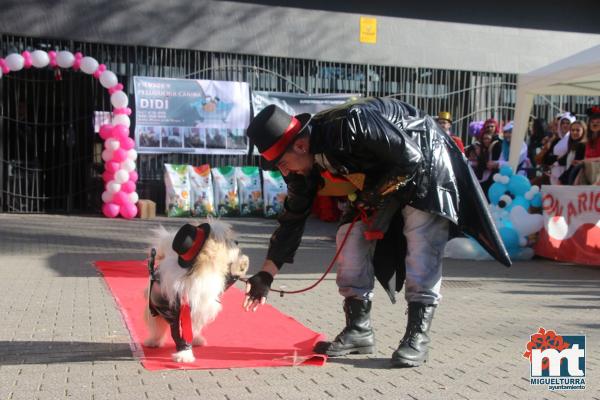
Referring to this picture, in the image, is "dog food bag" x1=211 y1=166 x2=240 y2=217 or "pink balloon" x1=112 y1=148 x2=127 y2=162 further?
"dog food bag" x1=211 y1=166 x2=240 y2=217

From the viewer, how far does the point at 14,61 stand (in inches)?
519

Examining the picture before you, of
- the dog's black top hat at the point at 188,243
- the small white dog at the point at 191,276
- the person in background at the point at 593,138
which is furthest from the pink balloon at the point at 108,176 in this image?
the dog's black top hat at the point at 188,243

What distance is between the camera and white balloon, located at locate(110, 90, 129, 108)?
44.8ft

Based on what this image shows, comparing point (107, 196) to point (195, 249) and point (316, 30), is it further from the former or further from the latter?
point (195, 249)

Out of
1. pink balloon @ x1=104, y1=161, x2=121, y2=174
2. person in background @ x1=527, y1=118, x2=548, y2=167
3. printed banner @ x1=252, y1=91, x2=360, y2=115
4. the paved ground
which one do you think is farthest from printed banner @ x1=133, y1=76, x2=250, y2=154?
person in background @ x1=527, y1=118, x2=548, y2=167

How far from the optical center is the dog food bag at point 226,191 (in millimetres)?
15391

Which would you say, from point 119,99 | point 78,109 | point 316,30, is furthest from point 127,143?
point 316,30

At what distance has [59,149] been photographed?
1530 centimetres

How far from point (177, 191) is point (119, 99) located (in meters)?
2.34

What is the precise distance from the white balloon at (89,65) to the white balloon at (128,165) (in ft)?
5.90

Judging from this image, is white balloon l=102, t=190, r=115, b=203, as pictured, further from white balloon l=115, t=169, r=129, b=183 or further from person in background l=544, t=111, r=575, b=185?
person in background l=544, t=111, r=575, b=185

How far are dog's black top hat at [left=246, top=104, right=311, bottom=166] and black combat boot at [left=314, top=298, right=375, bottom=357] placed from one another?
3.94 feet

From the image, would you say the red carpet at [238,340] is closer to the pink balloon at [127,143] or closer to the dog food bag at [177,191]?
the pink balloon at [127,143]

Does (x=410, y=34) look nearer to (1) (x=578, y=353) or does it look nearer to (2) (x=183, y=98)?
(2) (x=183, y=98)
